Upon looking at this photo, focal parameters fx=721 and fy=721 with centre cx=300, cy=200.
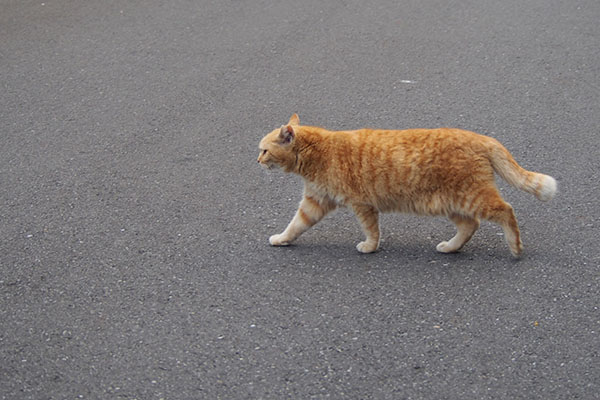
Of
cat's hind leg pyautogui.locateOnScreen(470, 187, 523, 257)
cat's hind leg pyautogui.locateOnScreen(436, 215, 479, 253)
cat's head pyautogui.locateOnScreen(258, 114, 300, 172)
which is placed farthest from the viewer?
cat's head pyautogui.locateOnScreen(258, 114, 300, 172)

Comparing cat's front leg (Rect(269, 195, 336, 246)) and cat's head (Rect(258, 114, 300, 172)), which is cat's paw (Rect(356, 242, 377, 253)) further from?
cat's head (Rect(258, 114, 300, 172))

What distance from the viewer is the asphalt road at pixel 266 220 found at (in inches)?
139

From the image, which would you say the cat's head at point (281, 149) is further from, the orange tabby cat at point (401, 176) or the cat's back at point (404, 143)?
A: the cat's back at point (404, 143)

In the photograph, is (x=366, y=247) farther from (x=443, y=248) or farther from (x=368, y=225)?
(x=443, y=248)

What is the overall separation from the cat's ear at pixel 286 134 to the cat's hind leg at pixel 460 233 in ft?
3.66

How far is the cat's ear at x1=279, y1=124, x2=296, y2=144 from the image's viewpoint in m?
4.57

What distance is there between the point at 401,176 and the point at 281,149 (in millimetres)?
798

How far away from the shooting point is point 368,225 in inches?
175

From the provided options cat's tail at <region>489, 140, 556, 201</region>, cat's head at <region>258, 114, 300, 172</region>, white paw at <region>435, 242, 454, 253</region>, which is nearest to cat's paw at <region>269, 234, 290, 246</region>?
cat's head at <region>258, 114, 300, 172</region>

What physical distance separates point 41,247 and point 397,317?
2.29m

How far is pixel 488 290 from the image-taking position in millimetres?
4070

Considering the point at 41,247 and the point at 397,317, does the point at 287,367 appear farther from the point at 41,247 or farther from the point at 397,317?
the point at 41,247

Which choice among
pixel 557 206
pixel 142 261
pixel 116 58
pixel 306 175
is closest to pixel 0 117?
pixel 116 58

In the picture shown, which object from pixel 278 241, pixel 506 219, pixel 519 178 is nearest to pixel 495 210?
pixel 506 219
